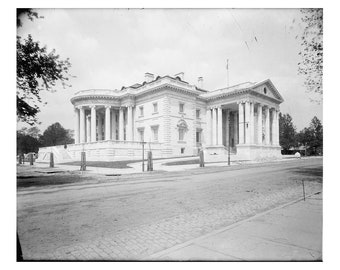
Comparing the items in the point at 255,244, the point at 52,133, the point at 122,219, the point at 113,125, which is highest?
the point at 113,125

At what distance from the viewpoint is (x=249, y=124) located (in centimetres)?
3566

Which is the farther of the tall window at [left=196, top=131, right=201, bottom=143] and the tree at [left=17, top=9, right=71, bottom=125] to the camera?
the tall window at [left=196, top=131, right=201, bottom=143]

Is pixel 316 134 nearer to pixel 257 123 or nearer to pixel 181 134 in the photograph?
pixel 181 134

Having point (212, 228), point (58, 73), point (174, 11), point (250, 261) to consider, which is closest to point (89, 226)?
point (212, 228)

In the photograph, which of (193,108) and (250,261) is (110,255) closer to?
(250,261)

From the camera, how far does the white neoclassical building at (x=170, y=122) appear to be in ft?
103

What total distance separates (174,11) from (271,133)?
3723 cm

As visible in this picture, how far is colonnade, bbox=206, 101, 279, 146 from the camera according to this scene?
1391 inches

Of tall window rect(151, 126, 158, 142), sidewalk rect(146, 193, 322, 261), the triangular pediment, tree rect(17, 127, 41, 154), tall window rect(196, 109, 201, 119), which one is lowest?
sidewalk rect(146, 193, 322, 261)

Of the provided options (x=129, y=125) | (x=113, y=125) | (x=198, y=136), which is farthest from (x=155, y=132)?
(x=198, y=136)

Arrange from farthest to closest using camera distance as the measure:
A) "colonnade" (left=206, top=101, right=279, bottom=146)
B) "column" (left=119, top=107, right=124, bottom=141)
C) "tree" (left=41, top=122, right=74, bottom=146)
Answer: "column" (left=119, top=107, right=124, bottom=141) < "colonnade" (left=206, top=101, right=279, bottom=146) < "tree" (left=41, top=122, right=74, bottom=146)

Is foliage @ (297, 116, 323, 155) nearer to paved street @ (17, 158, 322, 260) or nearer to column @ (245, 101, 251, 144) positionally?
paved street @ (17, 158, 322, 260)

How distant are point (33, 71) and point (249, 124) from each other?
106 feet

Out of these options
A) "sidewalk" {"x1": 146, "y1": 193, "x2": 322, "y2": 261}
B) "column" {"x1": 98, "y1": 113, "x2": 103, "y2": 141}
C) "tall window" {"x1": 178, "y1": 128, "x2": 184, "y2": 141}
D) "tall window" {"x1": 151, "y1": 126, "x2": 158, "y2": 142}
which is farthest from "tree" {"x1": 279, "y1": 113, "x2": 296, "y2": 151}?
"column" {"x1": 98, "y1": 113, "x2": 103, "y2": 141}
